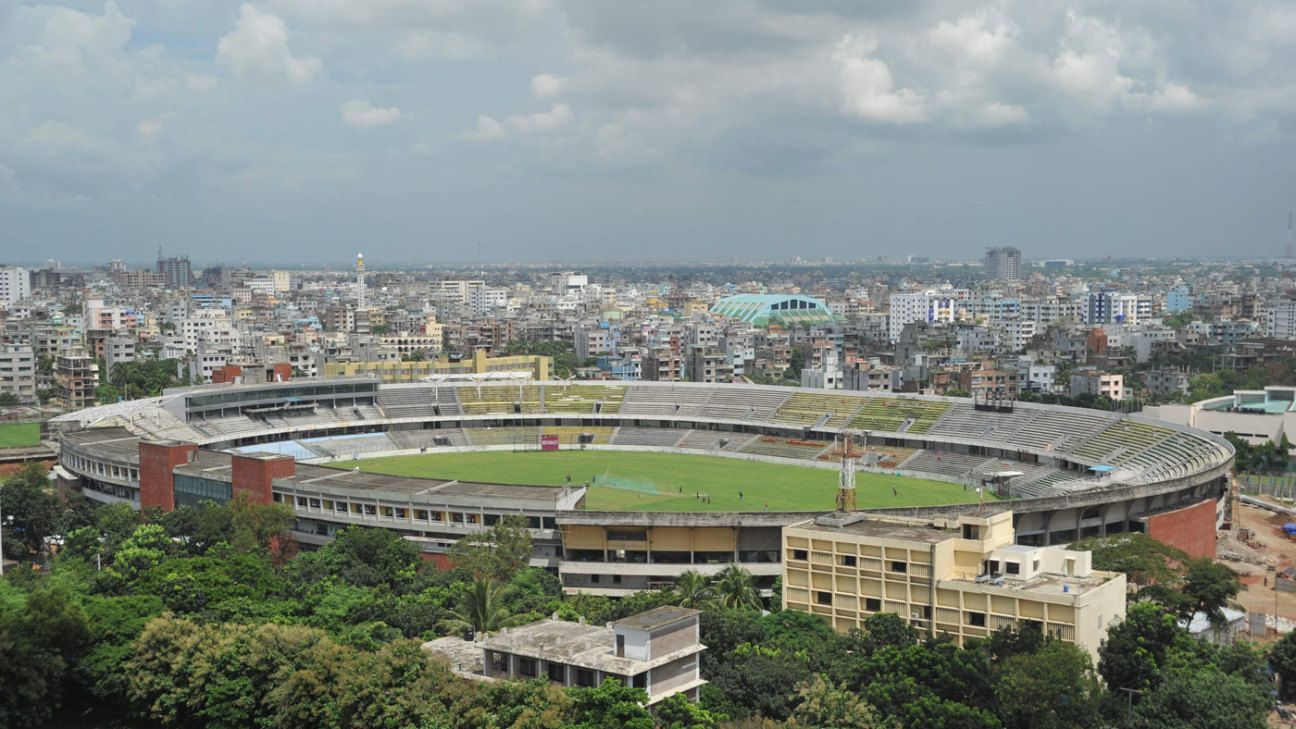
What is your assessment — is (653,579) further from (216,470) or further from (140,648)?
(216,470)

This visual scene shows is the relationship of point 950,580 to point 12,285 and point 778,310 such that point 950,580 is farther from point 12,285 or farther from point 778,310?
point 12,285

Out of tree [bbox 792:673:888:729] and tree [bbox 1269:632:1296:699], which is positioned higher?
tree [bbox 792:673:888:729]

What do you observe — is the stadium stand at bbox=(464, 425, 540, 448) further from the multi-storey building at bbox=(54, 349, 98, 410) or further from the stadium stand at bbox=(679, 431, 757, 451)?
the multi-storey building at bbox=(54, 349, 98, 410)

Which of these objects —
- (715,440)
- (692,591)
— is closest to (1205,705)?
(692,591)

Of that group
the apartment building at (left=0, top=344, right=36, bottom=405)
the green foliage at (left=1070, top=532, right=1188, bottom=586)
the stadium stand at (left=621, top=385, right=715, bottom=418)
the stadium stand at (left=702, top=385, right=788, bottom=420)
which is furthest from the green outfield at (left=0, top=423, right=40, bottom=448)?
the green foliage at (left=1070, top=532, right=1188, bottom=586)

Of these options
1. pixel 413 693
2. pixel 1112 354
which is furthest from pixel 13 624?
pixel 1112 354

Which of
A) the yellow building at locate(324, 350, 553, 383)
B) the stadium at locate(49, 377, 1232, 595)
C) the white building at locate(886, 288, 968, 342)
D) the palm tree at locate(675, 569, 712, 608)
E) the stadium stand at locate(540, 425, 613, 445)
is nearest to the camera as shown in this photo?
the palm tree at locate(675, 569, 712, 608)
